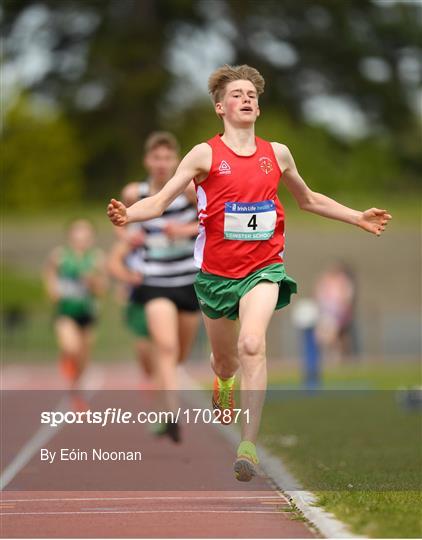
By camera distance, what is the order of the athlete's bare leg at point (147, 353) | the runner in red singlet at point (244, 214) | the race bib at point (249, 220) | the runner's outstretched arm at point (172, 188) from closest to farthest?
the runner's outstretched arm at point (172, 188) < the runner in red singlet at point (244, 214) < the race bib at point (249, 220) < the athlete's bare leg at point (147, 353)

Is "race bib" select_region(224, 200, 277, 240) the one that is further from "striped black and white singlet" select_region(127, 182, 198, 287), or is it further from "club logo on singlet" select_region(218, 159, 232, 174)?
"striped black and white singlet" select_region(127, 182, 198, 287)

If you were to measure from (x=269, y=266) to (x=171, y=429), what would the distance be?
9.91 feet

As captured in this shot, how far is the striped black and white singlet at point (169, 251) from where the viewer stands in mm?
11047

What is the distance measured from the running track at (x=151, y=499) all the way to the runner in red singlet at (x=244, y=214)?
24.0 inches

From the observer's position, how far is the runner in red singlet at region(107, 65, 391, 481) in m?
7.59

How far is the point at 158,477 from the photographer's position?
866 cm

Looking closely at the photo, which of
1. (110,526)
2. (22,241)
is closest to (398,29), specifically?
(22,241)

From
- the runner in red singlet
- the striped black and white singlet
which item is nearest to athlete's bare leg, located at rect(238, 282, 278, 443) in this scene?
the runner in red singlet

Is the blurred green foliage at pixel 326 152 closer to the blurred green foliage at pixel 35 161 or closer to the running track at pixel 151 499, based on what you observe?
the blurred green foliage at pixel 35 161

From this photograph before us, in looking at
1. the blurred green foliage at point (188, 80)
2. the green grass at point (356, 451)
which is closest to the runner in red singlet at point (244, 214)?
the green grass at point (356, 451)

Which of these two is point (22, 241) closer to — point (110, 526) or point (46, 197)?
point (46, 197)

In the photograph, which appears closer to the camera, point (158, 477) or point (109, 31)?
point (158, 477)

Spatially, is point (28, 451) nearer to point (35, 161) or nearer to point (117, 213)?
point (117, 213)

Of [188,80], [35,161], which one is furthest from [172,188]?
[188,80]
